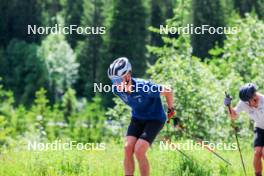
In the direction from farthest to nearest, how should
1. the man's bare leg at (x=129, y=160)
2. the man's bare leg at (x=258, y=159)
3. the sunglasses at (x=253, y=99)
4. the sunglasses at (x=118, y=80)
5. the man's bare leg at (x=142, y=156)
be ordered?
the man's bare leg at (x=258, y=159) < the sunglasses at (x=253, y=99) < the sunglasses at (x=118, y=80) < the man's bare leg at (x=129, y=160) < the man's bare leg at (x=142, y=156)

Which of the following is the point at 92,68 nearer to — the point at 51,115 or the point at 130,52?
the point at 130,52

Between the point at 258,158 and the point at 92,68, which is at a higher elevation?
the point at 92,68

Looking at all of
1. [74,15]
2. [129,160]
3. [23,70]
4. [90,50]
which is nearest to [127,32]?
[90,50]

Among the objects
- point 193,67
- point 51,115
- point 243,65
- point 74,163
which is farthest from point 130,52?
point 74,163

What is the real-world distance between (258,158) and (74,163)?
2.97 metres

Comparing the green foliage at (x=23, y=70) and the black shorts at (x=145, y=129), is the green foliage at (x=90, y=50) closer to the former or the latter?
the green foliage at (x=23, y=70)

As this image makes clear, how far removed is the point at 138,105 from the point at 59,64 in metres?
81.2

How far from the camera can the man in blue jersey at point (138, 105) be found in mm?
8984

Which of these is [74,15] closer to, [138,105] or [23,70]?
[23,70]

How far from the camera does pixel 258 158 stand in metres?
9.78

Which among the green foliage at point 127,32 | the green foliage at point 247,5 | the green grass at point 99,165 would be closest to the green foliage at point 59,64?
the green foliage at point 127,32

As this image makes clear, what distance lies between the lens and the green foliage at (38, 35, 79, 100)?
86938 mm

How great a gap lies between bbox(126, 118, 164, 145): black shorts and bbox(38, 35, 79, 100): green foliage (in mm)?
76046

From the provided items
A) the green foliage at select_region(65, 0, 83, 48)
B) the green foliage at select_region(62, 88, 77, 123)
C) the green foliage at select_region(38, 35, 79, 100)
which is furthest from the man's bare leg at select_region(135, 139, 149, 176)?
the green foliage at select_region(65, 0, 83, 48)
